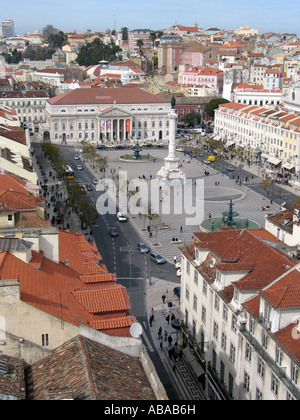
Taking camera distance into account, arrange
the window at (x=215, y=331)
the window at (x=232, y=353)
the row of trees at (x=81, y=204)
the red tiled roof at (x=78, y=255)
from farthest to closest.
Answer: the row of trees at (x=81, y=204), the red tiled roof at (x=78, y=255), the window at (x=215, y=331), the window at (x=232, y=353)

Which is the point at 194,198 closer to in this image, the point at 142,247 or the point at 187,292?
the point at 142,247

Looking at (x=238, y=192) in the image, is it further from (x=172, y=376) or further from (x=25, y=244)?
(x=25, y=244)

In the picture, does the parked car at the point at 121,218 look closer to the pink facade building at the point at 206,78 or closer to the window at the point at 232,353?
the window at the point at 232,353

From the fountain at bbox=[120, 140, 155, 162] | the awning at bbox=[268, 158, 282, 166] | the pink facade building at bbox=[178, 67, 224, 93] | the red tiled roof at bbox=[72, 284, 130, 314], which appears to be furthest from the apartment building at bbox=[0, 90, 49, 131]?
the red tiled roof at bbox=[72, 284, 130, 314]

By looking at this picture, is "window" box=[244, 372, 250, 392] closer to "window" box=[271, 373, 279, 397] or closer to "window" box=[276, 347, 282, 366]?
"window" box=[271, 373, 279, 397]

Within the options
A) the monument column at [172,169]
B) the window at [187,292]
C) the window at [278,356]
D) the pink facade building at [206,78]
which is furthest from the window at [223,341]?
the pink facade building at [206,78]

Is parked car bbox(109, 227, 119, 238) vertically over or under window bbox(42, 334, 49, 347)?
under
